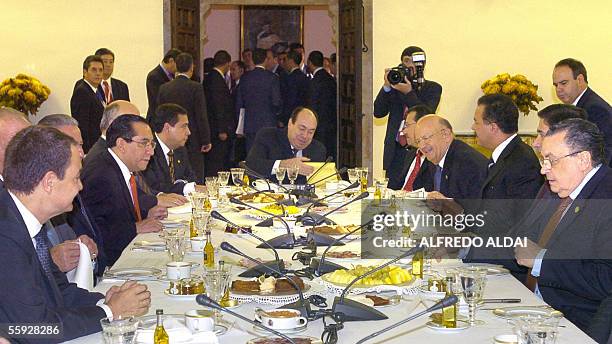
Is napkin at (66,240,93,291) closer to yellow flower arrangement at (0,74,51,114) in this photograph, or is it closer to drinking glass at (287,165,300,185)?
drinking glass at (287,165,300,185)

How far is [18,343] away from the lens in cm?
290

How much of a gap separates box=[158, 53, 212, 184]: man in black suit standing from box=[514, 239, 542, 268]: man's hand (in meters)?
5.85

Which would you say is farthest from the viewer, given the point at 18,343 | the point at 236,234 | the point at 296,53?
the point at 296,53

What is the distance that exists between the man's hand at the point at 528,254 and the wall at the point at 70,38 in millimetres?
7381

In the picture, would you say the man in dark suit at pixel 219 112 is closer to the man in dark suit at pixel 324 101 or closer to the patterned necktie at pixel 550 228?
the man in dark suit at pixel 324 101

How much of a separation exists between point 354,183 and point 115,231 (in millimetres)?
1787

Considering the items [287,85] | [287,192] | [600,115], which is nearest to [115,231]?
[287,192]

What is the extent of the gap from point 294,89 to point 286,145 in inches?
180

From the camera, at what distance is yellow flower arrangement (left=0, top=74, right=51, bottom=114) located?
10.2m

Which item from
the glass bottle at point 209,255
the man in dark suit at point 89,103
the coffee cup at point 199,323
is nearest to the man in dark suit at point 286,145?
the man in dark suit at point 89,103

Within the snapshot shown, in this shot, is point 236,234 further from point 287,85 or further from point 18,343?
point 287,85

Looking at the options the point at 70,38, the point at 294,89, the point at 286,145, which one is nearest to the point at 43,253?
the point at 286,145

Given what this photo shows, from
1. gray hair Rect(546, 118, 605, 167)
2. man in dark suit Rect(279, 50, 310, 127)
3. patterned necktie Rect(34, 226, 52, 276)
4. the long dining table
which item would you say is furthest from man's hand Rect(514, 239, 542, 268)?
man in dark suit Rect(279, 50, 310, 127)

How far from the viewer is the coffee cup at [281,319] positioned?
9.73 feet
